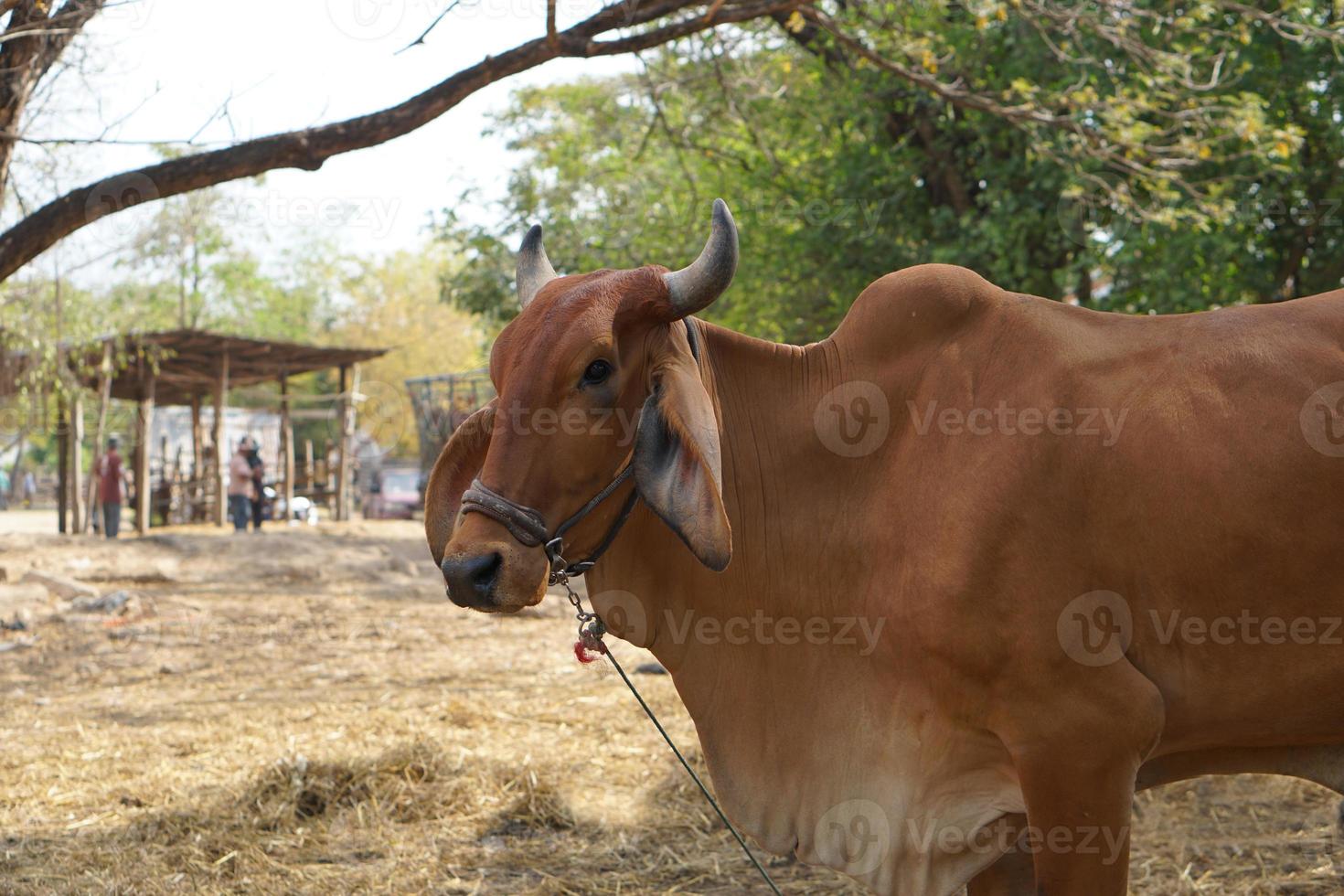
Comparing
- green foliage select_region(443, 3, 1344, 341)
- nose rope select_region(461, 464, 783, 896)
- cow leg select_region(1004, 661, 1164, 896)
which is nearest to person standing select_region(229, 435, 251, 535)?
green foliage select_region(443, 3, 1344, 341)

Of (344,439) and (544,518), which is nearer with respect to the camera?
(544,518)

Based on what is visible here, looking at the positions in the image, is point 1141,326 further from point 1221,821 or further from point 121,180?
point 121,180

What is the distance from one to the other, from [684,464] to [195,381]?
22.6m

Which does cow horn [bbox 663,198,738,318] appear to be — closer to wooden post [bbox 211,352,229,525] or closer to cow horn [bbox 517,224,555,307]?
cow horn [bbox 517,224,555,307]

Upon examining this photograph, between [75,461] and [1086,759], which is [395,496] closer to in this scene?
[75,461]

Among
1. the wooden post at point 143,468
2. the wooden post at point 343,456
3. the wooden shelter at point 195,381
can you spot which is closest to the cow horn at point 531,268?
the wooden shelter at point 195,381

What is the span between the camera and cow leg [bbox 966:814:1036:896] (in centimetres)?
307

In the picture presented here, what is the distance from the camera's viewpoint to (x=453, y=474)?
9.95 ft

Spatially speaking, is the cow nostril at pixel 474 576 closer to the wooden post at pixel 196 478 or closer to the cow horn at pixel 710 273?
the cow horn at pixel 710 273

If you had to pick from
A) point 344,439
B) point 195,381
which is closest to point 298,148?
point 195,381

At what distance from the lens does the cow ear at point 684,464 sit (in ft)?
8.61

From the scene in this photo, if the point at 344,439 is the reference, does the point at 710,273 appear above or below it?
above

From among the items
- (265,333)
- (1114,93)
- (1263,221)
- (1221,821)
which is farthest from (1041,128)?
(265,333)

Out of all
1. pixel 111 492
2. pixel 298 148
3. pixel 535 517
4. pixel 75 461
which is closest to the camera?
pixel 535 517
